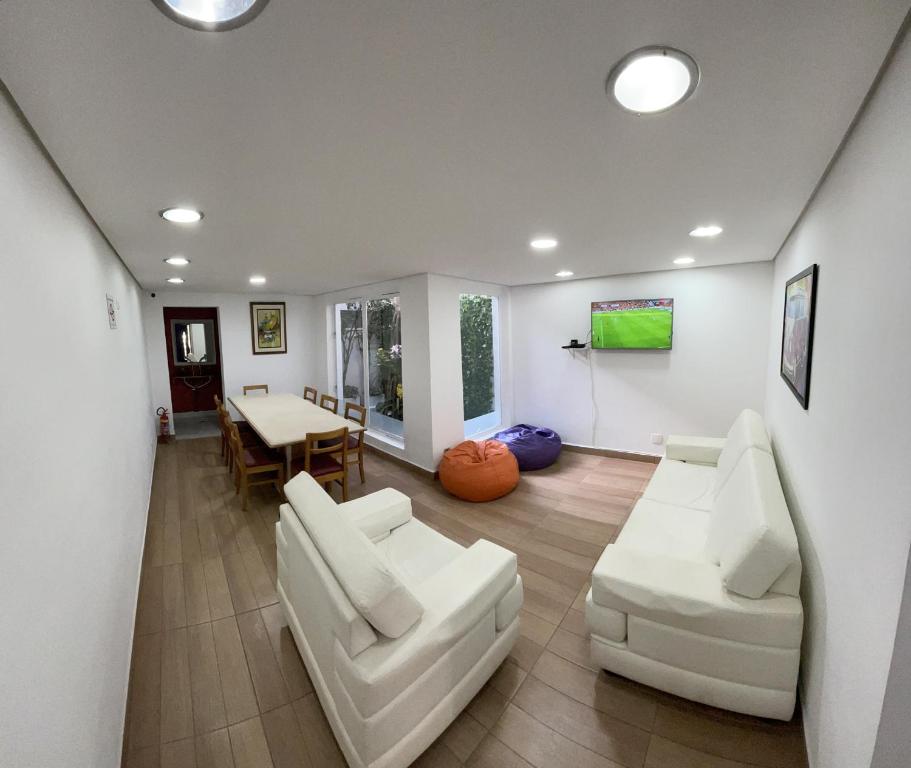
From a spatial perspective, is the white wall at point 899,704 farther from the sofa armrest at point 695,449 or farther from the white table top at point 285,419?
the white table top at point 285,419

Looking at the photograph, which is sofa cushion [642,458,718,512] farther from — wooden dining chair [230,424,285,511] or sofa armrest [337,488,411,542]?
wooden dining chair [230,424,285,511]

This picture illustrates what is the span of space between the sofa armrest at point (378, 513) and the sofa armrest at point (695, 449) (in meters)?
2.49

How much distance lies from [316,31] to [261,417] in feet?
13.0

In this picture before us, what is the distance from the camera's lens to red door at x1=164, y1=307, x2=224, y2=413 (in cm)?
609

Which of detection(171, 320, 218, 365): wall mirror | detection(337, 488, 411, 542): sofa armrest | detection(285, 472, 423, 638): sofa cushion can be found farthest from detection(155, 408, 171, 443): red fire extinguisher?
detection(285, 472, 423, 638): sofa cushion

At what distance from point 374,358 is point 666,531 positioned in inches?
161

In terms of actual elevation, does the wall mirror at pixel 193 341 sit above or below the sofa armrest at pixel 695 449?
above

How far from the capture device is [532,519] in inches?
126

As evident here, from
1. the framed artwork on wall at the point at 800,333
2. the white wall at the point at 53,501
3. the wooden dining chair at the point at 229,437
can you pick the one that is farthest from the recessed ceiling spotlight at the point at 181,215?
the framed artwork on wall at the point at 800,333

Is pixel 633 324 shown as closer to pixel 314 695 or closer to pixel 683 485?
pixel 683 485

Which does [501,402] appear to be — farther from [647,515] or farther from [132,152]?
[132,152]

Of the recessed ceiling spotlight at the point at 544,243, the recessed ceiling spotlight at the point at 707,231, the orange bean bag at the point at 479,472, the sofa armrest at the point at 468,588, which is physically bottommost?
the orange bean bag at the point at 479,472

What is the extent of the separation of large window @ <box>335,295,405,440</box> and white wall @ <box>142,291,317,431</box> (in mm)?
872

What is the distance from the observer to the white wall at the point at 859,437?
866 mm
